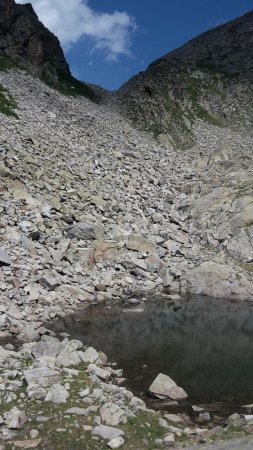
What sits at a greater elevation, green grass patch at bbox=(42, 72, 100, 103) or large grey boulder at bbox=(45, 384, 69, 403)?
green grass patch at bbox=(42, 72, 100, 103)

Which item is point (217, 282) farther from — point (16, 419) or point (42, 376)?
point (16, 419)

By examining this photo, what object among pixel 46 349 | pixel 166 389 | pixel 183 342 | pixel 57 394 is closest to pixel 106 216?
pixel 183 342

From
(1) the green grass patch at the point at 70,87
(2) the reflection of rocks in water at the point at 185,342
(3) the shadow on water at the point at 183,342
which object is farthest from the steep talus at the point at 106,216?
(1) the green grass patch at the point at 70,87

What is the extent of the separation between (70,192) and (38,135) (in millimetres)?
9240

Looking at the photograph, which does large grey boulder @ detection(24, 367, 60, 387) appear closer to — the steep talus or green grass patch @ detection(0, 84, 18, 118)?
the steep talus

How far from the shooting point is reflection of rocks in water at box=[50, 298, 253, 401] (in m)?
16.0

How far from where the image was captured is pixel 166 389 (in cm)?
1459

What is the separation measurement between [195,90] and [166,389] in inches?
2284

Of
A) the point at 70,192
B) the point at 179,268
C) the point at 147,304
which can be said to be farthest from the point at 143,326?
the point at 70,192

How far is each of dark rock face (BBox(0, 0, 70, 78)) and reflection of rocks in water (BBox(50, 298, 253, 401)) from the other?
149 ft

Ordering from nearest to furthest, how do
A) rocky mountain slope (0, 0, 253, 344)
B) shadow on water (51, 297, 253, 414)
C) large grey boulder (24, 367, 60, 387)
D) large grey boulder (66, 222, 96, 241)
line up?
large grey boulder (24, 367, 60, 387) → shadow on water (51, 297, 253, 414) → rocky mountain slope (0, 0, 253, 344) → large grey boulder (66, 222, 96, 241)

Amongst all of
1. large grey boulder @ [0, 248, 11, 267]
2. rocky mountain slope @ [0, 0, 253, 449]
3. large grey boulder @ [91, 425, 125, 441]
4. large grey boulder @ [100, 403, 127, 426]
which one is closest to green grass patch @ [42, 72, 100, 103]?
rocky mountain slope @ [0, 0, 253, 449]

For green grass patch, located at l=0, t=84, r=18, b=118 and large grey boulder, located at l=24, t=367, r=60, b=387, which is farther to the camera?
green grass patch, located at l=0, t=84, r=18, b=118

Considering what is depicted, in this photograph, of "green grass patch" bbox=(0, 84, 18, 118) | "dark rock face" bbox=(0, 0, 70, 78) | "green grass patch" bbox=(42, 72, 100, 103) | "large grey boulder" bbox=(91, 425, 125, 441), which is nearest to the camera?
"large grey boulder" bbox=(91, 425, 125, 441)
